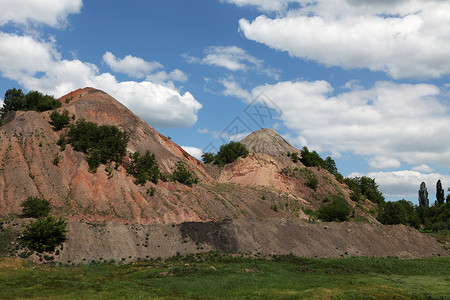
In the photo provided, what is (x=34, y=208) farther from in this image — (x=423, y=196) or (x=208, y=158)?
(x=423, y=196)

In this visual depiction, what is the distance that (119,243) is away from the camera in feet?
118

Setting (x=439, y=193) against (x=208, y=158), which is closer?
(x=208, y=158)

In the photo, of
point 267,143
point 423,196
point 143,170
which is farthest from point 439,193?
point 143,170

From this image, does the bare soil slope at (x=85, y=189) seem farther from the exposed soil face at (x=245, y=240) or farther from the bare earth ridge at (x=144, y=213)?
the exposed soil face at (x=245, y=240)

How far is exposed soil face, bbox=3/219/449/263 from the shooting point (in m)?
34.8

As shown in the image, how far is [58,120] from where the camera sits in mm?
53625

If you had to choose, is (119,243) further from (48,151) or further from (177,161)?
(177,161)

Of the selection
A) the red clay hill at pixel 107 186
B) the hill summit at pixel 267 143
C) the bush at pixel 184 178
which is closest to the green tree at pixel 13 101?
the red clay hill at pixel 107 186

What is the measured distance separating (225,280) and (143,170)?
29598 mm

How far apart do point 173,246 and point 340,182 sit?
61.1 metres

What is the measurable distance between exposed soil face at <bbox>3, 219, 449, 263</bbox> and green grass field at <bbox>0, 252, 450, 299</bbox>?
3213 mm

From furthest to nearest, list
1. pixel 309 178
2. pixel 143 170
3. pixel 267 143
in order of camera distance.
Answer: pixel 267 143, pixel 309 178, pixel 143 170

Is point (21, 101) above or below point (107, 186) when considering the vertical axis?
above

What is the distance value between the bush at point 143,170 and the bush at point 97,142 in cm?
200
